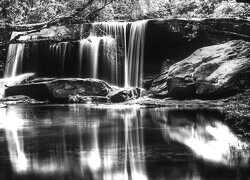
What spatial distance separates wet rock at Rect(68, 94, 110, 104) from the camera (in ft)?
91.6

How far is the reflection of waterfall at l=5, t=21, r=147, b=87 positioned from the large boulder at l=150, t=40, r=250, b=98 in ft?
16.0

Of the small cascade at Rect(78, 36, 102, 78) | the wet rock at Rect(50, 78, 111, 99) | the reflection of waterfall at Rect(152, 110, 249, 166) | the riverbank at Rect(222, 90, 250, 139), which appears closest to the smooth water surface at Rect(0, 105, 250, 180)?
the reflection of waterfall at Rect(152, 110, 249, 166)

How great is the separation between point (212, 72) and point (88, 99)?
951 cm

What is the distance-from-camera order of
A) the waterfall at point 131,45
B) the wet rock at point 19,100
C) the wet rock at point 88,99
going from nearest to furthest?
the wet rock at point 88,99 → the wet rock at point 19,100 → the waterfall at point 131,45

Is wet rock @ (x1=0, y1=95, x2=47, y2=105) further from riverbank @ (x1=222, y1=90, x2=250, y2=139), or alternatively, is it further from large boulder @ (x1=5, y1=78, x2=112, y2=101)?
riverbank @ (x1=222, y1=90, x2=250, y2=139)

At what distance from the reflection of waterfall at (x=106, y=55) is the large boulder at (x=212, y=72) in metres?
4.87

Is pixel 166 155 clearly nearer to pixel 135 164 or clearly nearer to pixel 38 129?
pixel 135 164

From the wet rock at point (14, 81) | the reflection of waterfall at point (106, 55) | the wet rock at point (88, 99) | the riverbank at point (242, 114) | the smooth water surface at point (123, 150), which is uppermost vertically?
the reflection of waterfall at point (106, 55)

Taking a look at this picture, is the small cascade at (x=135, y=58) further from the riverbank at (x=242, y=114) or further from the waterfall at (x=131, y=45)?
the riverbank at (x=242, y=114)

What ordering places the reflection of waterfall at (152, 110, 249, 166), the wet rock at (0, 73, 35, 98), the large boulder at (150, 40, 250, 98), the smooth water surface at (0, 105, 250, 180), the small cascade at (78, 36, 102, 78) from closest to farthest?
1. the smooth water surface at (0, 105, 250, 180)
2. the reflection of waterfall at (152, 110, 249, 166)
3. the large boulder at (150, 40, 250, 98)
4. the wet rock at (0, 73, 35, 98)
5. the small cascade at (78, 36, 102, 78)

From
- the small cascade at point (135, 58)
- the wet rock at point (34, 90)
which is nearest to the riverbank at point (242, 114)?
the small cascade at point (135, 58)

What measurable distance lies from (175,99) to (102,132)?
1281cm

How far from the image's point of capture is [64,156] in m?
9.45

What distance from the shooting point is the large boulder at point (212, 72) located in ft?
74.5
